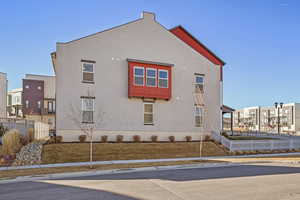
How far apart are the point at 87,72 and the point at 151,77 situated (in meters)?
5.46

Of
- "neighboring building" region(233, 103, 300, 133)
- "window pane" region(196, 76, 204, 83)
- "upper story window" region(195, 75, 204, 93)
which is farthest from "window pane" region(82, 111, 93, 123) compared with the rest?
"neighboring building" region(233, 103, 300, 133)

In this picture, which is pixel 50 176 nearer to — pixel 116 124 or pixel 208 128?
pixel 116 124

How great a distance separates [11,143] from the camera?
1734 cm

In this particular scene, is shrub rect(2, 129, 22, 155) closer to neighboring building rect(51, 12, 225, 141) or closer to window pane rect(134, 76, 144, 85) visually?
neighboring building rect(51, 12, 225, 141)

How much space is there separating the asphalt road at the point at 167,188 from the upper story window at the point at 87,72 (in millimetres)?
11251

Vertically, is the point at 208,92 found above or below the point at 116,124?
above

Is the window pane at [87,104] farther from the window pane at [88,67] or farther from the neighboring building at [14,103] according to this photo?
the neighboring building at [14,103]

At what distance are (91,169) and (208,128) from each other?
47.0 ft

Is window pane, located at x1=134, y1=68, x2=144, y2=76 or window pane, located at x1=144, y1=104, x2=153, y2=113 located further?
window pane, located at x1=144, y1=104, x2=153, y2=113

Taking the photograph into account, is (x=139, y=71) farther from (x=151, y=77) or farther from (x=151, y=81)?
(x=151, y=81)

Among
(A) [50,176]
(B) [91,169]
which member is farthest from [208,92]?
(A) [50,176]

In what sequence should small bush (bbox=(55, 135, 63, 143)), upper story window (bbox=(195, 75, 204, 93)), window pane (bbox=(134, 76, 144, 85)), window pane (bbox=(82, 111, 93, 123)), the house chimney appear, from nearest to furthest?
1. small bush (bbox=(55, 135, 63, 143))
2. window pane (bbox=(82, 111, 93, 123))
3. window pane (bbox=(134, 76, 144, 85))
4. the house chimney
5. upper story window (bbox=(195, 75, 204, 93))

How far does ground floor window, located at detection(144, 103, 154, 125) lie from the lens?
75.1ft

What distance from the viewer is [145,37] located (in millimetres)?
23203
